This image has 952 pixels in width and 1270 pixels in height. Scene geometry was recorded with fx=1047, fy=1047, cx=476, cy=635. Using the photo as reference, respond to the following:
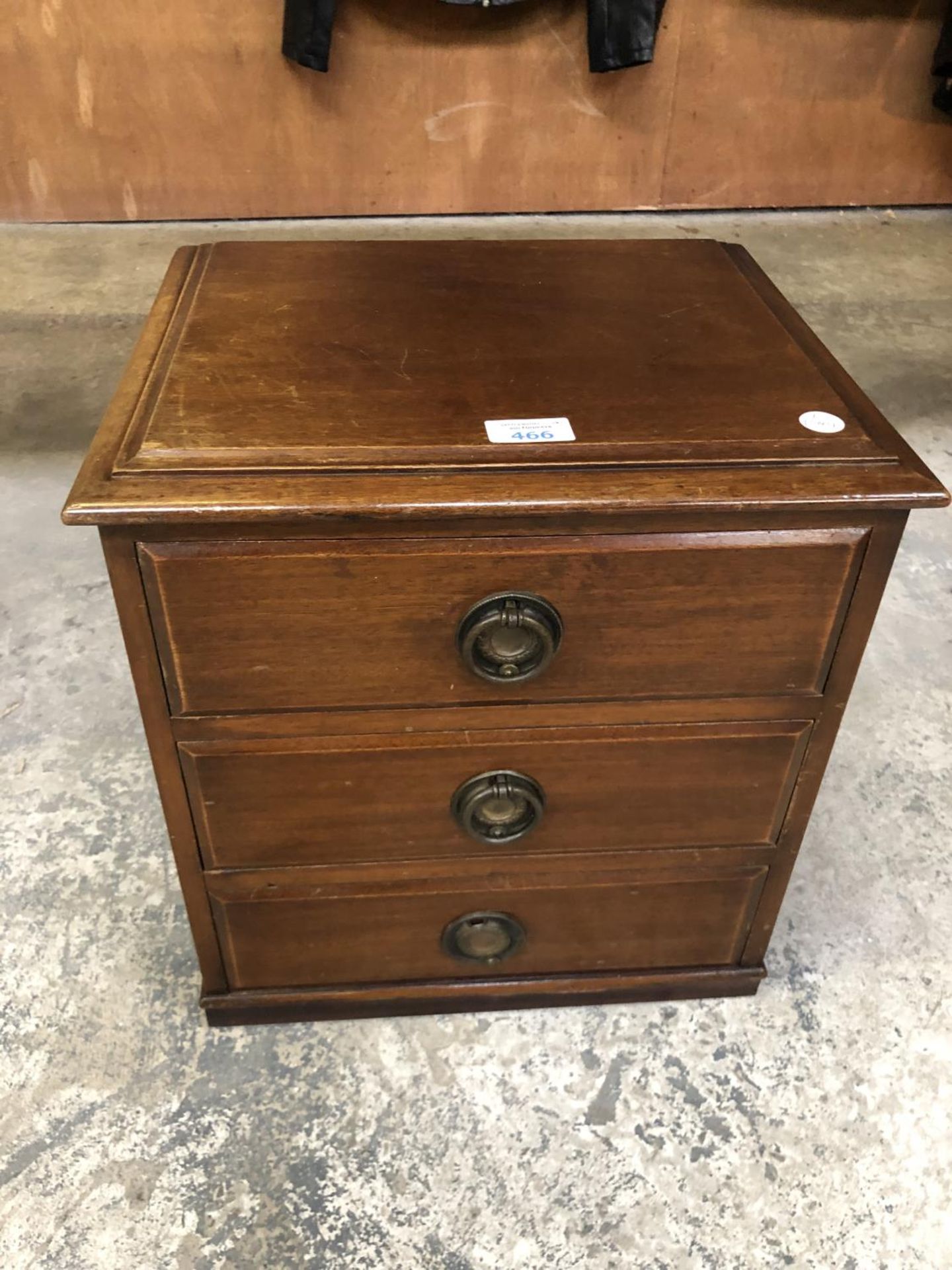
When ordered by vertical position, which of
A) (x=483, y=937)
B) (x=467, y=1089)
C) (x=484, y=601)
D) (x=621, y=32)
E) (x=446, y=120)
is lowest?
(x=467, y=1089)

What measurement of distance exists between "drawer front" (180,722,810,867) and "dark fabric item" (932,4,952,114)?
291 centimetres

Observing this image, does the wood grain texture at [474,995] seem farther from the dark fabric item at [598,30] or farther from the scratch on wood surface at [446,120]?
the scratch on wood surface at [446,120]

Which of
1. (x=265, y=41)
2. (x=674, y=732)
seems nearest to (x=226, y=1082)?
(x=674, y=732)

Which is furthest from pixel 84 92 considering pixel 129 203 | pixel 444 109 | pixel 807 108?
pixel 807 108

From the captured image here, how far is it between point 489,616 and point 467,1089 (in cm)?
62

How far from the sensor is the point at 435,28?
9.77 ft

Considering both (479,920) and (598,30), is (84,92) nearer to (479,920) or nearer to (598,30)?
(598,30)

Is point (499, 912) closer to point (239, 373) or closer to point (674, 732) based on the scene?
point (674, 732)

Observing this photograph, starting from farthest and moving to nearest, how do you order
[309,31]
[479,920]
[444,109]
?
[444,109], [309,31], [479,920]

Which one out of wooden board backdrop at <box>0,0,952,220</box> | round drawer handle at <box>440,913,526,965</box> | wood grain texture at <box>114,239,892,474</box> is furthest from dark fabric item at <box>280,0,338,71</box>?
round drawer handle at <box>440,913,526,965</box>

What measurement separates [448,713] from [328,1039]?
0.51 metres

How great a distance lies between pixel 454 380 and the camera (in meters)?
0.98

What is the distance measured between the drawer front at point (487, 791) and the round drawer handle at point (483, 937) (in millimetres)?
109

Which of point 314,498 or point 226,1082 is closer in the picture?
point 314,498
